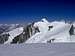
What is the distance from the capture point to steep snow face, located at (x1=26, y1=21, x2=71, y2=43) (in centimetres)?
423

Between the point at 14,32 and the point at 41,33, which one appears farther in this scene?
the point at 41,33

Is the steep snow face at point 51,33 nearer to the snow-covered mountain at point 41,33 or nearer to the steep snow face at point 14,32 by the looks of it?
the snow-covered mountain at point 41,33

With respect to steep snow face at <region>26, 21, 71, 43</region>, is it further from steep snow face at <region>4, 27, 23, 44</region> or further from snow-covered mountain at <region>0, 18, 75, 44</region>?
steep snow face at <region>4, 27, 23, 44</region>

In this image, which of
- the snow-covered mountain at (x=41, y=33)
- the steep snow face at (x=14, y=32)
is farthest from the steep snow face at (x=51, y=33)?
the steep snow face at (x=14, y=32)

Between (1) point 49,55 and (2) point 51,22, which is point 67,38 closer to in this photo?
(2) point 51,22

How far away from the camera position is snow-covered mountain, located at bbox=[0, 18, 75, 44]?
13.7 feet

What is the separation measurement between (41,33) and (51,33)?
28 cm

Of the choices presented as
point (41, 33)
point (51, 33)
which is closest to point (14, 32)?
point (41, 33)

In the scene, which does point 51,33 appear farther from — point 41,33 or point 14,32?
point 14,32

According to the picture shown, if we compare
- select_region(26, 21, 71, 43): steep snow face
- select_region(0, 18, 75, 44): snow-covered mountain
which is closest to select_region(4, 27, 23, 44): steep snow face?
select_region(0, 18, 75, 44): snow-covered mountain

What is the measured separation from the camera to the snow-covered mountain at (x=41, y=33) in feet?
13.7

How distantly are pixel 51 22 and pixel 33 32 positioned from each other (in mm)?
582

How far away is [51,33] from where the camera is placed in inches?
170

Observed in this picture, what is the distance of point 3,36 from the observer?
13.7 ft
